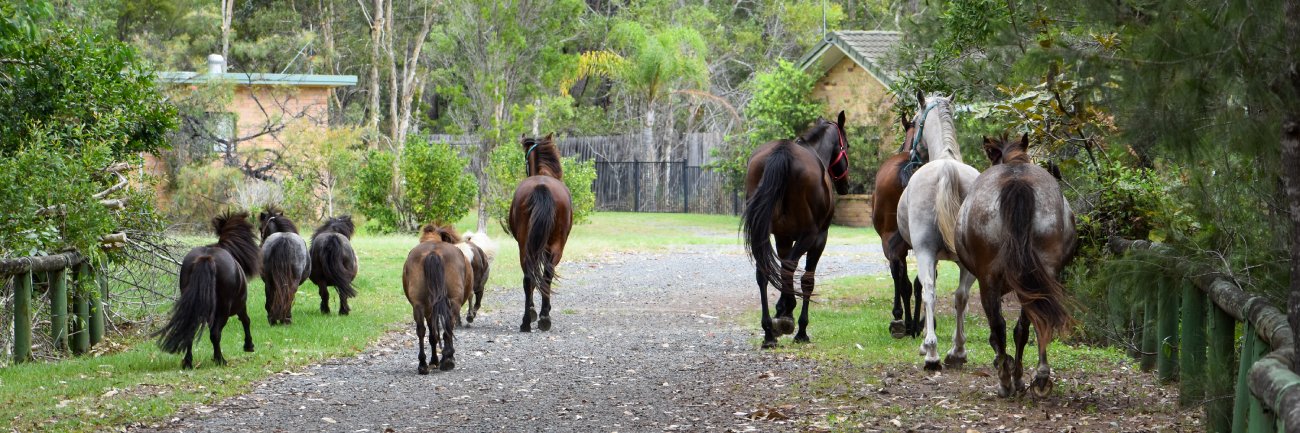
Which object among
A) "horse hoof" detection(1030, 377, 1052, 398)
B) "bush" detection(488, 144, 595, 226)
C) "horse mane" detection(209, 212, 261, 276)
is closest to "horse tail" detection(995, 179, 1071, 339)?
"horse hoof" detection(1030, 377, 1052, 398)

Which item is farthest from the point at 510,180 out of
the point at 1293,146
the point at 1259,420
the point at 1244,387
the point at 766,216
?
the point at 1259,420

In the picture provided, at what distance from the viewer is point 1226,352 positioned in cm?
559

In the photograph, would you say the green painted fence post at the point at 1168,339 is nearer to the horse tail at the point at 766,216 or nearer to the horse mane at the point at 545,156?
the horse tail at the point at 766,216

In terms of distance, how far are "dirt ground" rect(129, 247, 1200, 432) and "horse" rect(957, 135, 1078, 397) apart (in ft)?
1.24

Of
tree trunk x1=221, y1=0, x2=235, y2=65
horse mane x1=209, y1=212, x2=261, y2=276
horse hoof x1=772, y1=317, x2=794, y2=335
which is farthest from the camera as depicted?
tree trunk x1=221, y1=0, x2=235, y2=65

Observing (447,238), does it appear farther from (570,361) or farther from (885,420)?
(885,420)

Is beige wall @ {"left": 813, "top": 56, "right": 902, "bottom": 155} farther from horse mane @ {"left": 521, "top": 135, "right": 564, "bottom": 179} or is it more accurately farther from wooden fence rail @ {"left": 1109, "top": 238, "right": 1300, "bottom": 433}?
wooden fence rail @ {"left": 1109, "top": 238, "right": 1300, "bottom": 433}

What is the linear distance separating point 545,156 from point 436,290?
4216 millimetres

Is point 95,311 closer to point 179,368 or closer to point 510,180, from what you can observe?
point 179,368

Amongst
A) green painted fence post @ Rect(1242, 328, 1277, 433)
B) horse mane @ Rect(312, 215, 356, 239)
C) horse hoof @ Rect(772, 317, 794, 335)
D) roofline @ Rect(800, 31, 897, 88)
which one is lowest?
horse hoof @ Rect(772, 317, 794, 335)

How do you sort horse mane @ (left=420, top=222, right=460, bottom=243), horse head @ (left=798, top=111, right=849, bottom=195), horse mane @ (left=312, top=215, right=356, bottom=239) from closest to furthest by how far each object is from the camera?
1. horse mane @ (left=420, top=222, right=460, bottom=243)
2. horse head @ (left=798, top=111, right=849, bottom=195)
3. horse mane @ (left=312, top=215, right=356, bottom=239)

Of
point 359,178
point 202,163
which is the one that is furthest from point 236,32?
point 359,178

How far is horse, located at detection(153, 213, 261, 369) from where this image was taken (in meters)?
8.73

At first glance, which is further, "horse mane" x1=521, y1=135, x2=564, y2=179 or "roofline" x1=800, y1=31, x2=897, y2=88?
"roofline" x1=800, y1=31, x2=897, y2=88
